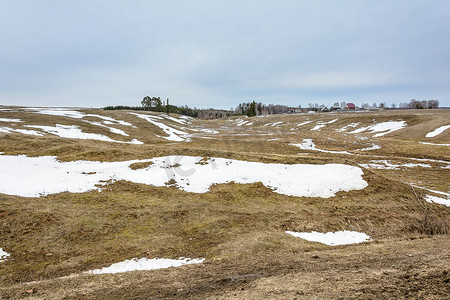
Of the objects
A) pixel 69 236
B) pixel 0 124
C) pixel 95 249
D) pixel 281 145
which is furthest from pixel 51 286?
pixel 0 124

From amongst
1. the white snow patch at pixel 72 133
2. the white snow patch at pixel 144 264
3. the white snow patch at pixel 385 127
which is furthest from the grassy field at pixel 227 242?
the white snow patch at pixel 385 127

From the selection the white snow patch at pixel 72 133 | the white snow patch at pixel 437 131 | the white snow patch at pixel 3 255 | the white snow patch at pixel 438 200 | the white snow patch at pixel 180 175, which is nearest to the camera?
the white snow patch at pixel 3 255

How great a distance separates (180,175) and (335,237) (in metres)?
12.7

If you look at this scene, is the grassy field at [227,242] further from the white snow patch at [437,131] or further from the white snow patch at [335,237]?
the white snow patch at [437,131]

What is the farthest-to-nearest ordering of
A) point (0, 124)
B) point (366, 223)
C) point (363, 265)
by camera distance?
point (0, 124), point (366, 223), point (363, 265)

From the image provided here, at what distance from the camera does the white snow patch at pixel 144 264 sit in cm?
789

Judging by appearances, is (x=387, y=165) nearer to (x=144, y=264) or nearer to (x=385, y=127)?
(x=144, y=264)

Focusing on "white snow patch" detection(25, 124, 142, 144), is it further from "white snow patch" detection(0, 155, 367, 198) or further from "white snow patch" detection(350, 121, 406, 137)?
"white snow patch" detection(350, 121, 406, 137)

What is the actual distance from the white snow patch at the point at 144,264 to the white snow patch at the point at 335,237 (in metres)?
5.88

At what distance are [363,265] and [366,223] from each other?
23.3ft

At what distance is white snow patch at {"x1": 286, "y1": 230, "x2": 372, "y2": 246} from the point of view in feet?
34.9

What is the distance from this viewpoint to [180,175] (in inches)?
729

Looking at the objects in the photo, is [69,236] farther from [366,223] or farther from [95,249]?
[366,223]

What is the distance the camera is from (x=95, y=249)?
9234mm
